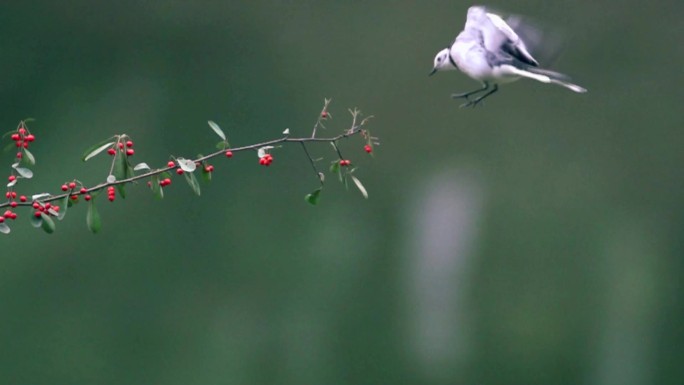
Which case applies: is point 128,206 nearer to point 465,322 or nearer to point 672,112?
point 465,322

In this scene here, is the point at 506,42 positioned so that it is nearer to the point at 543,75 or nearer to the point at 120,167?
the point at 543,75

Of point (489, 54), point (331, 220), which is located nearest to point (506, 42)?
point (489, 54)

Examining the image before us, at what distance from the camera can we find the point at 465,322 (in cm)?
260

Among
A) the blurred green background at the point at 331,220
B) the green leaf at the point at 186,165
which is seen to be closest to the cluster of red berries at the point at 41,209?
the green leaf at the point at 186,165

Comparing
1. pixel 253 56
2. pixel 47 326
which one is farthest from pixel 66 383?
pixel 253 56

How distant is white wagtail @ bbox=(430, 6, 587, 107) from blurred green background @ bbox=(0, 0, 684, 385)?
1.37 meters

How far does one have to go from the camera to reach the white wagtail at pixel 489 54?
105 cm

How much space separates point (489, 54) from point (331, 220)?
1.54 m

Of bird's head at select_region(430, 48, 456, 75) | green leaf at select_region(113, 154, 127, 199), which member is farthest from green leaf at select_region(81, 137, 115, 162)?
bird's head at select_region(430, 48, 456, 75)

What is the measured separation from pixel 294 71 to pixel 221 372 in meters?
0.81

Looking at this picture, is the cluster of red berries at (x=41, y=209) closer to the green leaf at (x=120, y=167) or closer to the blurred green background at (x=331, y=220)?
the green leaf at (x=120, y=167)

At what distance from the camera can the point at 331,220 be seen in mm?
2586

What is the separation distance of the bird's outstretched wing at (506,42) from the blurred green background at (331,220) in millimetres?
1395

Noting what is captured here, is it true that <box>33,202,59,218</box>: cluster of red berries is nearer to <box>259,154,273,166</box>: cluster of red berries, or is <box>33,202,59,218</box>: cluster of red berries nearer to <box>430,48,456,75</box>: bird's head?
<box>259,154,273,166</box>: cluster of red berries
